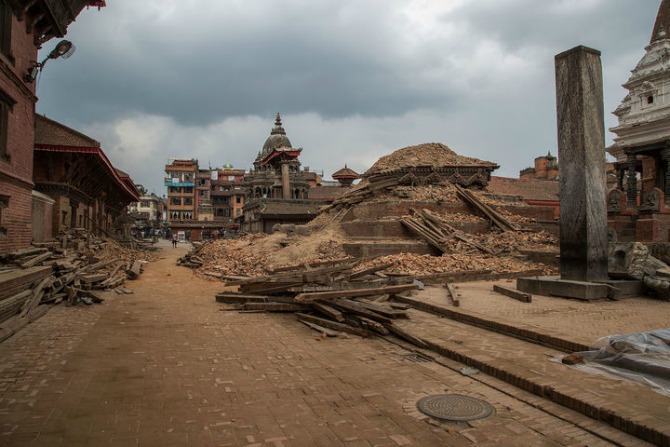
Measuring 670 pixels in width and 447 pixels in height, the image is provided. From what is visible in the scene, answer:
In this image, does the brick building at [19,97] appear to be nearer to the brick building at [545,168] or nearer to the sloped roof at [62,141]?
the sloped roof at [62,141]

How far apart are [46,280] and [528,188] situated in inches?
1668

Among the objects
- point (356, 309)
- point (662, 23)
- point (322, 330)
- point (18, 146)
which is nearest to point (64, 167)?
point (18, 146)

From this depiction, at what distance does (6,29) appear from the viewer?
1130 centimetres

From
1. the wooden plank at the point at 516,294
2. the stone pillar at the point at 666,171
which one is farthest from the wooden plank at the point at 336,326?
the stone pillar at the point at 666,171

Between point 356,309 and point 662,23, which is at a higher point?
point 662,23

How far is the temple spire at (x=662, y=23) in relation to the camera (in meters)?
29.4

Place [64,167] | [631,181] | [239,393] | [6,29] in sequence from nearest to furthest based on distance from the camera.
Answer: [239,393]
[6,29]
[64,167]
[631,181]

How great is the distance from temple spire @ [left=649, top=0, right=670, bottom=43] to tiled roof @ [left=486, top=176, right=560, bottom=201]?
14818 millimetres

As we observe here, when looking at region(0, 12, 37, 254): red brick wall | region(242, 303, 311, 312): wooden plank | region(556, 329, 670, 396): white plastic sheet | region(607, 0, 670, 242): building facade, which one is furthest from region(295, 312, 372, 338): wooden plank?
region(607, 0, 670, 242): building facade

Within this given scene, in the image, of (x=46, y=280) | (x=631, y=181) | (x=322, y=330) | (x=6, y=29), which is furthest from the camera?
(x=631, y=181)

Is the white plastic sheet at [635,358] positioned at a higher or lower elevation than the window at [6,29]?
lower

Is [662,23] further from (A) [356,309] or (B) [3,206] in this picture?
(B) [3,206]

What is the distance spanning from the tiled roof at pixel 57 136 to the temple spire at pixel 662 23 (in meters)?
34.5

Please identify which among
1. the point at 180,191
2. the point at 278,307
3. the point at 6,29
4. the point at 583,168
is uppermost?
the point at 180,191
